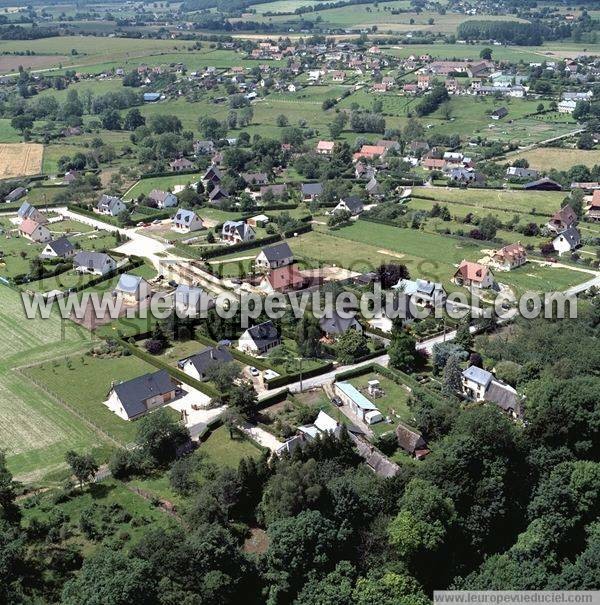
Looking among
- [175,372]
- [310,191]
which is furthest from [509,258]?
[175,372]

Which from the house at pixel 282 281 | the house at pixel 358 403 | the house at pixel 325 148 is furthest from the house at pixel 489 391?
the house at pixel 325 148

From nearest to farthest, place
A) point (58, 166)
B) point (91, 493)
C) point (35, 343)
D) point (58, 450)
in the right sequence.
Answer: point (91, 493) < point (58, 450) < point (35, 343) < point (58, 166)

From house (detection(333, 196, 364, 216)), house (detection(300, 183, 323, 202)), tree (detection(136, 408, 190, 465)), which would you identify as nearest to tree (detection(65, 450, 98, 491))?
tree (detection(136, 408, 190, 465))

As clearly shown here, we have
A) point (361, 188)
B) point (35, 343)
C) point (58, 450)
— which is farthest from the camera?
point (361, 188)

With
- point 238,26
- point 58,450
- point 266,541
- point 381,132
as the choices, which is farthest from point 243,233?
point 238,26

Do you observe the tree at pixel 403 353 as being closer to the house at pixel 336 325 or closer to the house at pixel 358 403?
the house at pixel 358 403

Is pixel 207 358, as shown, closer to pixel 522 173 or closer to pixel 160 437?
pixel 160 437

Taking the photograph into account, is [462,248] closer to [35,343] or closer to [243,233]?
[243,233]
